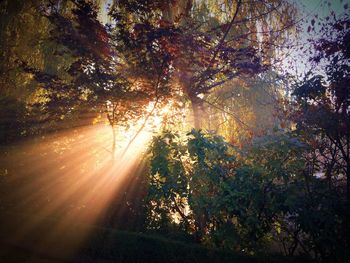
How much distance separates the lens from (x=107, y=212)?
6.34 m

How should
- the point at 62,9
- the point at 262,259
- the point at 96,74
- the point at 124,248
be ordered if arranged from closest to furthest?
the point at 262,259 → the point at 124,248 → the point at 96,74 → the point at 62,9

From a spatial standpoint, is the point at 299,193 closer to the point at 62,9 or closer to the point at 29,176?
the point at 29,176

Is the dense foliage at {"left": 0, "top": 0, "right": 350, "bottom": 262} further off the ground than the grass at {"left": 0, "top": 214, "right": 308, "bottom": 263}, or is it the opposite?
the dense foliage at {"left": 0, "top": 0, "right": 350, "bottom": 262}

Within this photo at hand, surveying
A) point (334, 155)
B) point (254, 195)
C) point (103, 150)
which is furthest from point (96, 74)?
point (334, 155)

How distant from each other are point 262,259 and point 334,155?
251cm

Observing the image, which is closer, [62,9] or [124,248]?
[124,248]

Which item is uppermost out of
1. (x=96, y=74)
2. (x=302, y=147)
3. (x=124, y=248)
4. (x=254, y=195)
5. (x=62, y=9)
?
(x=62, y=9)

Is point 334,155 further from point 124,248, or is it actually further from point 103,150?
point 103,150

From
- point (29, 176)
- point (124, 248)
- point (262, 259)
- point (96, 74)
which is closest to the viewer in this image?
point (262, 259)

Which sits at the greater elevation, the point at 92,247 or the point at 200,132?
the point at 200,132

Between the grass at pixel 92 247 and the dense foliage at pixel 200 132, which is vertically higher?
the dense foliage at pixel 200 132

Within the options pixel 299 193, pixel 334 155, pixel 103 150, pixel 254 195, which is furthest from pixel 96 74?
pixel 334 155

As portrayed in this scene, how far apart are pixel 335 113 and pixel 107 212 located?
210 inches

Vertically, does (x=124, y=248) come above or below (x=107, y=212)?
below
